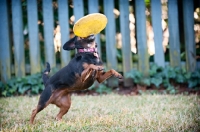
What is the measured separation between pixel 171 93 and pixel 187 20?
138 cm

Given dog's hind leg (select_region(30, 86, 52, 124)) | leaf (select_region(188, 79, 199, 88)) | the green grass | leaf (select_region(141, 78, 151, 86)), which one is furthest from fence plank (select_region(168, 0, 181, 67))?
dog's hind leg (select_region(30, 86, 52, 124))

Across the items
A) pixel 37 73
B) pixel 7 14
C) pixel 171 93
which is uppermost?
pixel 7 14

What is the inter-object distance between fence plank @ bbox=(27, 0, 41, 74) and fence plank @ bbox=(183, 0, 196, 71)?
2.74 meters

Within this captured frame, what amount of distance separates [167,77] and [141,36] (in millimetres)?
889

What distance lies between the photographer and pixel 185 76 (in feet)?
22.4

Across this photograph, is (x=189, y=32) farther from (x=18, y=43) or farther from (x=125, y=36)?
(x=18, y=43)

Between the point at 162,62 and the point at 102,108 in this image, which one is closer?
the point at 102,108

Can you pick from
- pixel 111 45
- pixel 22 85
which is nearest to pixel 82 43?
pixel 111 45

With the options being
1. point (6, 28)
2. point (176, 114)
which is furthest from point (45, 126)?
point (6, 28)

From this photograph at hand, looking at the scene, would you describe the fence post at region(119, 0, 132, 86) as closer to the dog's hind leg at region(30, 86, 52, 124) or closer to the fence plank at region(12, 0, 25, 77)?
the fence plank at region(12, 0, 25, 77)

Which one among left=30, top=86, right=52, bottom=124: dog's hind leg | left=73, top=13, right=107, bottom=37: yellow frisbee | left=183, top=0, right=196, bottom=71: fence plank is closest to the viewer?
left=73, top=13, right=107, bottom=37: yellow frisbee

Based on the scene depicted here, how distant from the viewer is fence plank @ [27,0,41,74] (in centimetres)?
696

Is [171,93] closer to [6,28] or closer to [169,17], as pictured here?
[169,17]

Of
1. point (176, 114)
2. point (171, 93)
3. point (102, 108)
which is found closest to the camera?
point (176, 114)
